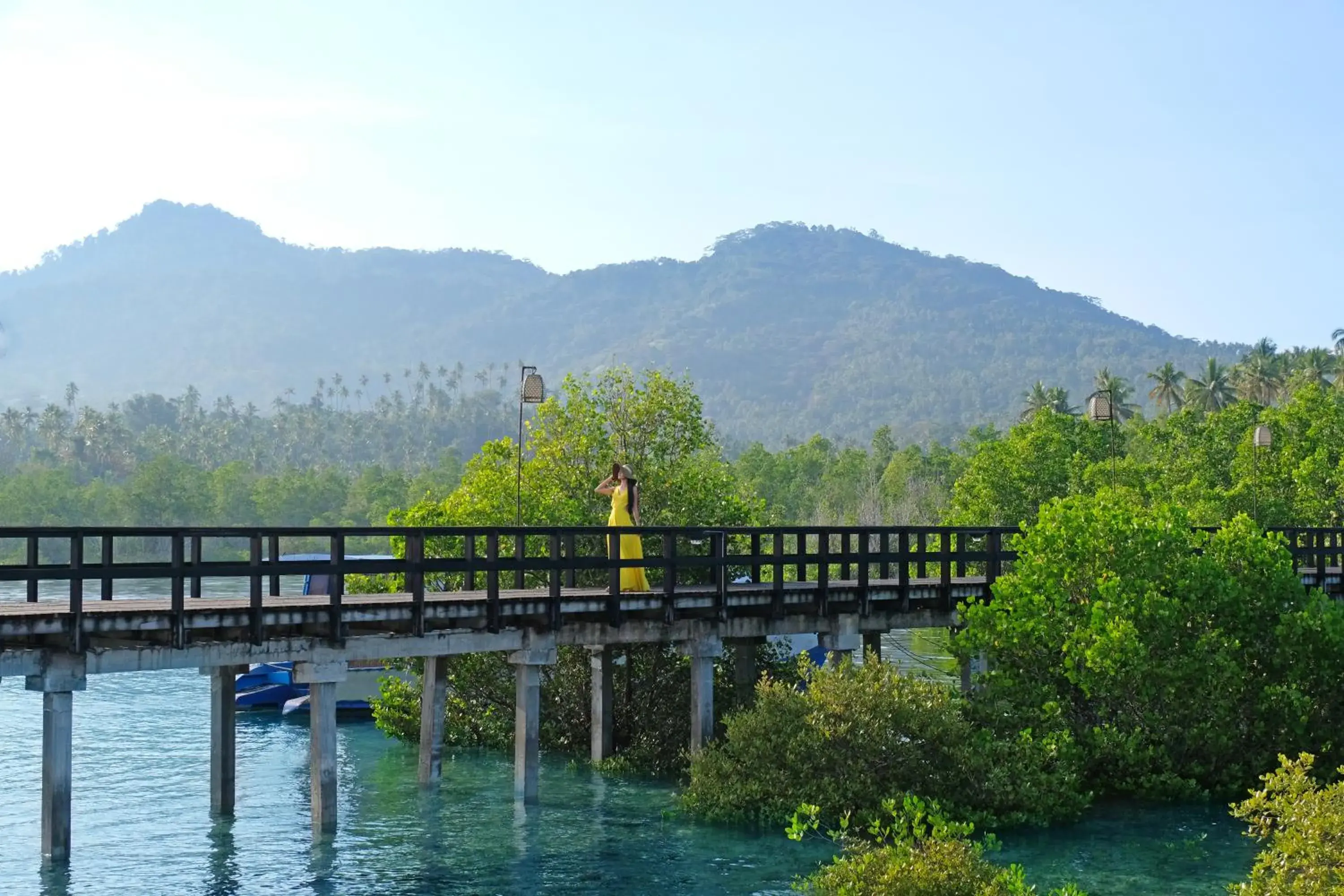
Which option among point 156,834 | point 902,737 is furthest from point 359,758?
point 902,737

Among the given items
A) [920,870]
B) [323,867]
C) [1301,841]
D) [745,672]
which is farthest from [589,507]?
[1301,841]

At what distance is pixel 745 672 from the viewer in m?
26.4

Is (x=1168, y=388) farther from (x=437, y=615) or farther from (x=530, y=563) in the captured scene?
(x=437, y=615)

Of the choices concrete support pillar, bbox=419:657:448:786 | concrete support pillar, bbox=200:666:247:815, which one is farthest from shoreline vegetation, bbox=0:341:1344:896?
concrete support pillar, bbox=200:666:247:815

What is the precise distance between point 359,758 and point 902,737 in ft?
40.2

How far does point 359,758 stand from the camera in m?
29.9

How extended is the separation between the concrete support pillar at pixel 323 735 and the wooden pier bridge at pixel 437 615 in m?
0.03

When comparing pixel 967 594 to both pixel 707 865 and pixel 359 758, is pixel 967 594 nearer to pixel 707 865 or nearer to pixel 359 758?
pixel 707 865

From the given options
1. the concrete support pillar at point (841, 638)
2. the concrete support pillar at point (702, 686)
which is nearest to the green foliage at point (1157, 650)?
the concrete support pillar at point (841, 638)

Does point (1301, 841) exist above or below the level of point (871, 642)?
above

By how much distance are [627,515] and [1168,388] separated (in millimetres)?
93981

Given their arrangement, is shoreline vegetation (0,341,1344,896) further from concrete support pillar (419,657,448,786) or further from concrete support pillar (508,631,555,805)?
concrete support pillar (419,657,448,786)

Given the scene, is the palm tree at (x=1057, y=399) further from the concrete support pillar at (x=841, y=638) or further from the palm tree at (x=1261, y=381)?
the concrete support pillar at (x=841, y=638)

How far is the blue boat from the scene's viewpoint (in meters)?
36.4
